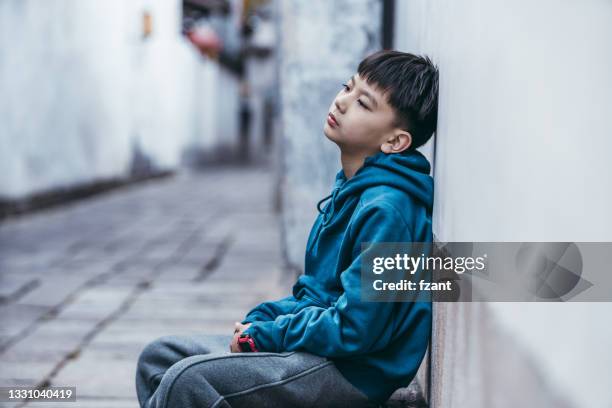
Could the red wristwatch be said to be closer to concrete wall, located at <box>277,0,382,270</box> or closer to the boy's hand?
the boy's hand

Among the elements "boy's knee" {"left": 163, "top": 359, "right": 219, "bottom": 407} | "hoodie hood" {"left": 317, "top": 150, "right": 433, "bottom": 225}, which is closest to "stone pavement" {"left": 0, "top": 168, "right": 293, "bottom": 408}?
"boy's knee" {"left": 163, "top": 359, "right": 219, "bottom": 407}

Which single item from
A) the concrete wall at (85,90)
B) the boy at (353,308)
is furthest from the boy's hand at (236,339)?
the concrete wall at (85,90)

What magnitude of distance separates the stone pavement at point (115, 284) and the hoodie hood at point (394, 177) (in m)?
1.27

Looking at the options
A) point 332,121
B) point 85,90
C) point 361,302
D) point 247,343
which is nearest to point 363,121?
point 332,121

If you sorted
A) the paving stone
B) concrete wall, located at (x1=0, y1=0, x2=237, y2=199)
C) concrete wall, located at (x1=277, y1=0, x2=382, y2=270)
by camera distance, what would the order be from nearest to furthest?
1. the paving stone
2. concrete wall, located at (x1=277, y1=0, x2=382, y2=270)
3. concrete wall, located at (x1=0, y1=0, x2=237, y2=199)

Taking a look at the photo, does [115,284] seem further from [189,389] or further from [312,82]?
[189,389]

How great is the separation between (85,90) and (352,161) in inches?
317

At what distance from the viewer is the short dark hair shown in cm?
172

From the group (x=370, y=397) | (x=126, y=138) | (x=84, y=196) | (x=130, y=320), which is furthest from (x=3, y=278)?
(x=126, y=138)

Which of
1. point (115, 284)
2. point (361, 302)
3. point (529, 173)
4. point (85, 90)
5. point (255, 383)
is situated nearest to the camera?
point (529, 173)

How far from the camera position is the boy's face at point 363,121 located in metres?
1.71

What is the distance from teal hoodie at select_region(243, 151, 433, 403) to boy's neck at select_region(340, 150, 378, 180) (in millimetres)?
36

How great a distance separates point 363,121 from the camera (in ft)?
5.63

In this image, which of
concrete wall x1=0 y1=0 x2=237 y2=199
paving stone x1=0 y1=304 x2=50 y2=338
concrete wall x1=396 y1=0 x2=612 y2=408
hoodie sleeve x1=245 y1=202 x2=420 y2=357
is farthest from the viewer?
concrete wall x1=0 y1=0 x2=237 y2=199
